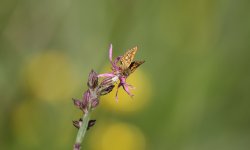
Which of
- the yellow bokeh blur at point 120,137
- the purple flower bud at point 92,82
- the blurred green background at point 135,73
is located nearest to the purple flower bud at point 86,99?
the purple flower bud at point 92,82

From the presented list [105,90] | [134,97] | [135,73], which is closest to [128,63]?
[105,90]

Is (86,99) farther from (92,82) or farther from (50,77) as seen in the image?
(50,77)

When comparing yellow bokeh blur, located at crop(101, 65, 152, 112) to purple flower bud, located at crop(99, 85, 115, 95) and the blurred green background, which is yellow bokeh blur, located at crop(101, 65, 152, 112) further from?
purple flower bud, located at crop(99, 85, 115, 95)

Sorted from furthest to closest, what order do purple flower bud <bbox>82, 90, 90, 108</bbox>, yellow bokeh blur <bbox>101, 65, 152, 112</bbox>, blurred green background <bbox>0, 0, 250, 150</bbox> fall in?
1. yellow bokeh blur <bbox>101, 65, 152, 112</bbox>
2. blurred green background <bbox>0, 0, 250, 150</bbox>
3. purple flower bud <bbox>82, 90, 90, 108</bbox>

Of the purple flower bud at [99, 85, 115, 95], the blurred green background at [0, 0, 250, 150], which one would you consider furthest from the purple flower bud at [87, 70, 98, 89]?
the blurred green background at [0, 0, 250, 150]

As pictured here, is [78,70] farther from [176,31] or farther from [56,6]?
[176,31]

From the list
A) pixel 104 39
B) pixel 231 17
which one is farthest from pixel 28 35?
pixel 231 17

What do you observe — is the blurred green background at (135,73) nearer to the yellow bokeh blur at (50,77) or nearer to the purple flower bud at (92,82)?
the yellow bokeh blur at (50,77)

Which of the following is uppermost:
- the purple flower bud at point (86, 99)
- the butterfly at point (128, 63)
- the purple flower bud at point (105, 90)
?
the butterfly at point (128, 63)
